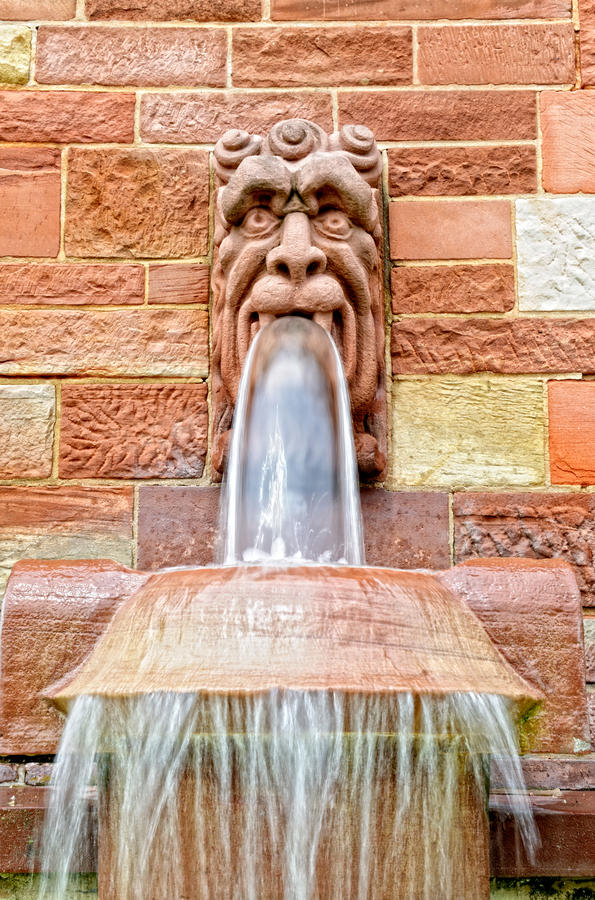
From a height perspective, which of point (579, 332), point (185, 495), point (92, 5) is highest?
point (92, 5)

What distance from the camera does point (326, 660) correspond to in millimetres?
1702

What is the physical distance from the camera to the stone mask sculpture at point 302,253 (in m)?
2.75

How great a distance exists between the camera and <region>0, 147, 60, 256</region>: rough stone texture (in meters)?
3.14

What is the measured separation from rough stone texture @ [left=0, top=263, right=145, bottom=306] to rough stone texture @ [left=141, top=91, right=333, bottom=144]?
0.39 m

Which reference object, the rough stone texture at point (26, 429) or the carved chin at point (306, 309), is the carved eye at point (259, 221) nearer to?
the carved chin at point (306, 309)

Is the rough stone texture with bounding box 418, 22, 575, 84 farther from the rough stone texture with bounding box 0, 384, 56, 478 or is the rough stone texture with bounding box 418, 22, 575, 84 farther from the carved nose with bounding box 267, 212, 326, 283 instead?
the rough stone texture with bounding box 0, 384, 56, 478

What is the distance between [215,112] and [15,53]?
567 mm

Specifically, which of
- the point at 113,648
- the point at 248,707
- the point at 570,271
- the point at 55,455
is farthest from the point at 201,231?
the point at 248,707

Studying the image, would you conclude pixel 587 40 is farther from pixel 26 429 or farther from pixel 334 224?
pixel 26 429

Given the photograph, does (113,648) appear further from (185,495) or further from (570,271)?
(570,271)

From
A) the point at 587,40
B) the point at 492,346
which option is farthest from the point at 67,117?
the point at 587,40

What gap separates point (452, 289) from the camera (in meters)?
3.10

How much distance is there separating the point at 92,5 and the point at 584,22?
133 cm

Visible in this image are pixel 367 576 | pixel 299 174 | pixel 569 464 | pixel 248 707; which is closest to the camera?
pixel 248 707
